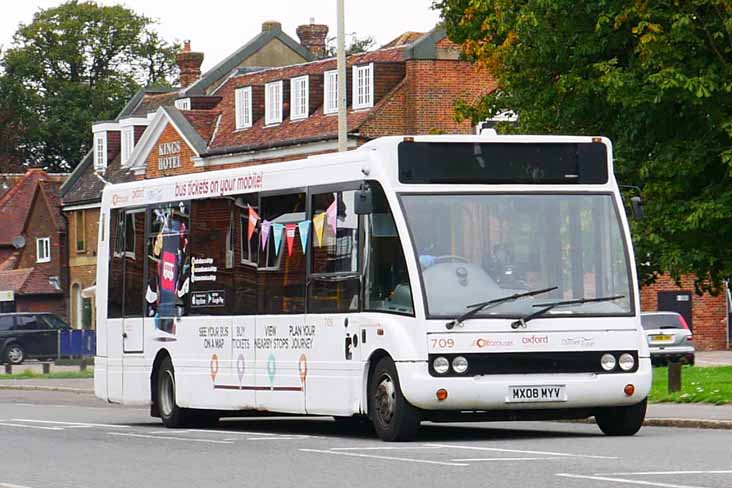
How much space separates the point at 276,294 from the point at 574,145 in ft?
12.2

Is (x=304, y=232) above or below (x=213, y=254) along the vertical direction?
above

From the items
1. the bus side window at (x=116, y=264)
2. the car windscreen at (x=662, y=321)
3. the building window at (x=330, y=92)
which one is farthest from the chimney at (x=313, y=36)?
the bus side window at (x=116, y=264)

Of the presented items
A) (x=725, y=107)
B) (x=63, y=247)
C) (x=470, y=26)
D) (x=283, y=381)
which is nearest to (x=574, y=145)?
(x=283, y=381)

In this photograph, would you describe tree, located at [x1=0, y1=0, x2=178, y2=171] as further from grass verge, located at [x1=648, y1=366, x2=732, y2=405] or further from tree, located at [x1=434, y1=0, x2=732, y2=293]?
grass verge, located at [x1=648, y1=366, x2=732, y2=405]

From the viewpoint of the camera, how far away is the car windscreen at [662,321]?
45812mm

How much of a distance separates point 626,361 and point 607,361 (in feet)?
0.70

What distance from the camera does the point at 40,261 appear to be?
3319 inches

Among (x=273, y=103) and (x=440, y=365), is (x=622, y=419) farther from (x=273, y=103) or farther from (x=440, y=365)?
(x=273, y=103)

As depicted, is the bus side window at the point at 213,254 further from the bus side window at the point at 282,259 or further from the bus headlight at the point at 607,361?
the bus headlight at the point at 607,361

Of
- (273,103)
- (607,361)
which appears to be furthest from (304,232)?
(273,103)

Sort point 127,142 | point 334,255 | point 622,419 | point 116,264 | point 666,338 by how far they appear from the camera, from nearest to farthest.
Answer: point 622,419, point 334,255, point 116,264, point 666,338, point 127,142

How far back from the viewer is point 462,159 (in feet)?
60.4

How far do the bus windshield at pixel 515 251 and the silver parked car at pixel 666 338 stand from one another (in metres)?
26.6

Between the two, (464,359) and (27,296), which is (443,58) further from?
(464,359)
